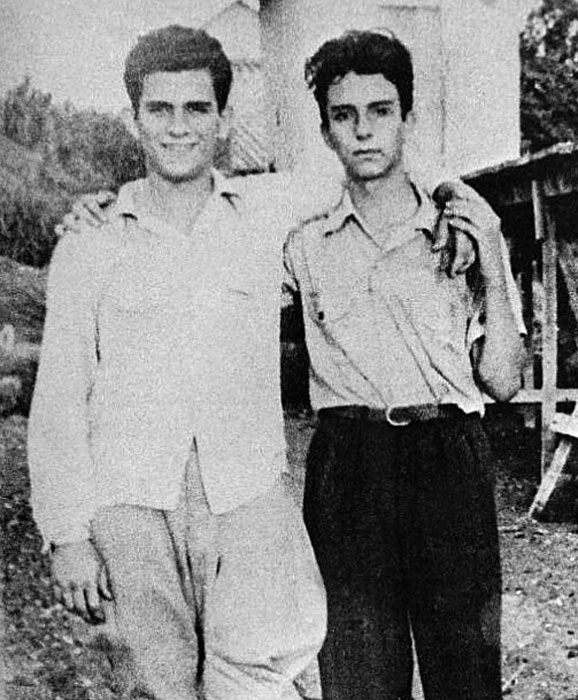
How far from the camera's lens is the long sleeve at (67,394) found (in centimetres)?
210

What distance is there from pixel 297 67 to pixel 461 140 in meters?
0.40

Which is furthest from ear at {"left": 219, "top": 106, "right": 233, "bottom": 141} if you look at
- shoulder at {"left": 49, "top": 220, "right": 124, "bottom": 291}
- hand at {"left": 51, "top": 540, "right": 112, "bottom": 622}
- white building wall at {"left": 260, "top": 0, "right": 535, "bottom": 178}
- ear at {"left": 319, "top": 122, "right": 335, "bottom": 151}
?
hand at {"left": 51, "top": 540, "right": 112, "bottom": 622}

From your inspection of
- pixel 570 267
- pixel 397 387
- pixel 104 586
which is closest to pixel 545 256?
pixel 570 267

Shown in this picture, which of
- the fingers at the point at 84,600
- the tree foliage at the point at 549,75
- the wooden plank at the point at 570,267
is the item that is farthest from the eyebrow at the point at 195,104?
the fingers at the point at 84,600

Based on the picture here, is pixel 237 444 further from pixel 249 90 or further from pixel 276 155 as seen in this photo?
pixel 249 90

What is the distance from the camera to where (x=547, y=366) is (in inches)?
83.1

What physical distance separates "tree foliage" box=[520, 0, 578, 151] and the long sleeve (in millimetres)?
1052

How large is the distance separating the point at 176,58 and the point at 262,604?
124 cm

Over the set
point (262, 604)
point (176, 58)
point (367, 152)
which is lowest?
point (262, 604)

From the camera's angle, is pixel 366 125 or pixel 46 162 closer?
pixel 366 125

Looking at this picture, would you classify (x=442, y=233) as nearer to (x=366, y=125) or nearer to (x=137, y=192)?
(x=366, y=125)

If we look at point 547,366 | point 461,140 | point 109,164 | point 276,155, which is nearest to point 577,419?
point 547,366

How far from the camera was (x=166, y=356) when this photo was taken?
2.09m

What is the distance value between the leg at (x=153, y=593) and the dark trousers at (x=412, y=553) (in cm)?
34
